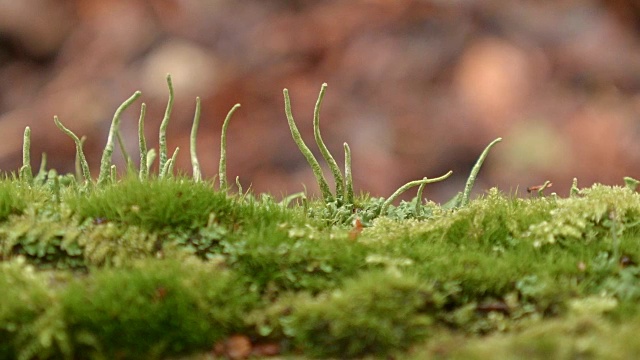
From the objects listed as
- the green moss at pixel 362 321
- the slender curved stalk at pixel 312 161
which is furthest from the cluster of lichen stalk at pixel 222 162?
the green moss at pixel 362 321

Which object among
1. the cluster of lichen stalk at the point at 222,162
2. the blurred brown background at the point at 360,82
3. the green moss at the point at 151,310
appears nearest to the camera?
the green moss at the point at 151,310

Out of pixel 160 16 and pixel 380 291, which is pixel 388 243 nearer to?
pixel 380 291

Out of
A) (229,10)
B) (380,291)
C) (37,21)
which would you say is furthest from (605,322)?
(37,21)

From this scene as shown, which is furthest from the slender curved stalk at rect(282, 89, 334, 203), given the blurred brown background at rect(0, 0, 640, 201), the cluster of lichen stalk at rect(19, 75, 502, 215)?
the blurred brown background at rect(0, 0, 640, 201)

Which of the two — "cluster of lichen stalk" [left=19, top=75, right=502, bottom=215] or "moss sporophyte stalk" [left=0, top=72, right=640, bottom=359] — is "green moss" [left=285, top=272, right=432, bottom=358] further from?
"cluster of lichen stalk" [left=19, top=75, right=502, bottom=215]

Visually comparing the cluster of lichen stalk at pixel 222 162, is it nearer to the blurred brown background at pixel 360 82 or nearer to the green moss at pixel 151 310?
the green moss at pixel 151 310
